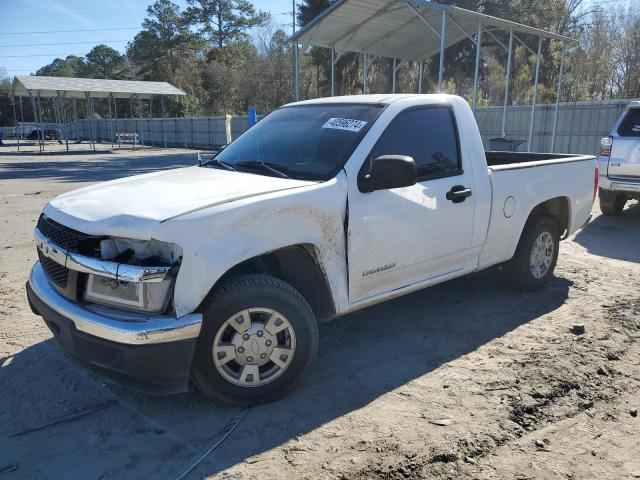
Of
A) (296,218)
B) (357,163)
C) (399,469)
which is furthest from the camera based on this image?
(357,163)

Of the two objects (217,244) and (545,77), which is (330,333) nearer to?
(217,244)

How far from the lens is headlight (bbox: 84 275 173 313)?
2750 millimetres

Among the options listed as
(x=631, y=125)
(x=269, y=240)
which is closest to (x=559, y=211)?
(x=269, y=240)

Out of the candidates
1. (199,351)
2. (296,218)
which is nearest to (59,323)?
(199,351)

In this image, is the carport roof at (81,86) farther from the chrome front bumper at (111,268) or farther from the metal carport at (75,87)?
the chrome front bumper at (111,268)

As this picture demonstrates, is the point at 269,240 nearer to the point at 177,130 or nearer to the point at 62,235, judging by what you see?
the point at 62,235

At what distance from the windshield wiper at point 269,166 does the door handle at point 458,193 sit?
1312 millimetres

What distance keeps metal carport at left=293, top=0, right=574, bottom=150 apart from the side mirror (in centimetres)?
868

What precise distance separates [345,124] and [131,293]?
1.94 m

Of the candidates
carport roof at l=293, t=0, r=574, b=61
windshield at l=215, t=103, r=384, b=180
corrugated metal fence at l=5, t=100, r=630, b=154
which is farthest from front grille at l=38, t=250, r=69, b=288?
corrugated metal fence at l=5, t=100, r=630, b=154

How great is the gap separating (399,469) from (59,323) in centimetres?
203

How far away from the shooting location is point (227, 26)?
5616 cm

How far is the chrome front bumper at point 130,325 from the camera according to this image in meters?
2.69

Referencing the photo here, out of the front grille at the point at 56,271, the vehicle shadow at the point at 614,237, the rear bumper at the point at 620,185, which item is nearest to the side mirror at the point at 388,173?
the front grille at the point at 56,271
